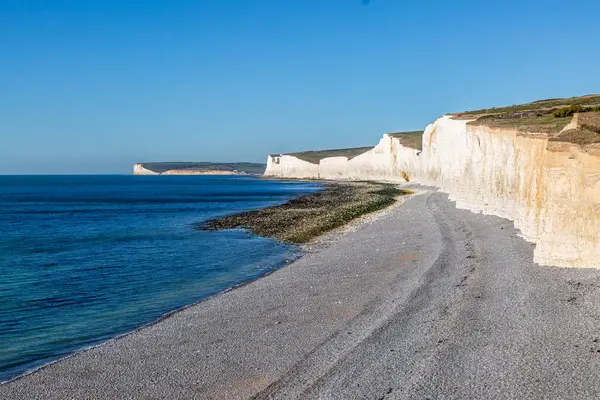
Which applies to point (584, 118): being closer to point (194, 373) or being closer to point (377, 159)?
point (194, 373)

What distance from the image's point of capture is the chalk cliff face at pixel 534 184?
488 inches

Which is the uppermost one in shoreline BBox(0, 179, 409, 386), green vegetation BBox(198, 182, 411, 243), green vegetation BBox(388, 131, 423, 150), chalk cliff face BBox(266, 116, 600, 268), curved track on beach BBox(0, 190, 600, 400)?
green vegetation BBox(388, 131, 423, 150)

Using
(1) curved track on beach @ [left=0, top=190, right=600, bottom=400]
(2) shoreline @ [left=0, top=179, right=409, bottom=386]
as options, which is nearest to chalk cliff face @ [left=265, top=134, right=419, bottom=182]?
(2) shoreline @ [left=0, top=179, right=409, bottom=386]

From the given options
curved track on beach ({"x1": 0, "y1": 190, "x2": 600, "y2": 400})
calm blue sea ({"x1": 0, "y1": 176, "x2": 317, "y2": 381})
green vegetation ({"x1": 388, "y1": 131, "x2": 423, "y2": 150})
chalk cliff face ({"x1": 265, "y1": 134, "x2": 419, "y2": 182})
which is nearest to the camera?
curved track on beach ({"x1": 0, "y1": 190, "x2": 600, "y2": 400})

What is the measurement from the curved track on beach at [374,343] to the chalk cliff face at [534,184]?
70cm

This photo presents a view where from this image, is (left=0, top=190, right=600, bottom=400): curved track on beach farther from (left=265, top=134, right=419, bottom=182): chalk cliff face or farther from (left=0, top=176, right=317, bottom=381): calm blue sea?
(left=265, top=134, right=419, bottom=182): chalk cliff face

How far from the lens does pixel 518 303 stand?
1095 centimetres

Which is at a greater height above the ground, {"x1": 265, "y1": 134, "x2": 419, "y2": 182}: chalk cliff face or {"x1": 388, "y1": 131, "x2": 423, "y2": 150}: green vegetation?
{"x1": 388, "y1": 131, "x2": 423, "y2": 150}: green vegetation

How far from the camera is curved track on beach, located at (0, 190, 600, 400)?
25.6 feet

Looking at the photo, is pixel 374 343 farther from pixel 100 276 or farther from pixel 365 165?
pixel 365 165

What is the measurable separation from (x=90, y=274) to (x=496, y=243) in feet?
45.0

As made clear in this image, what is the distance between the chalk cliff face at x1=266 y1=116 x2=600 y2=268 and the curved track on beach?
70cm

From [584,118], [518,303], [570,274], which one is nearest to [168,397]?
[518,303]

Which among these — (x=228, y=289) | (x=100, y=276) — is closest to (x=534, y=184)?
(x=228, y=289)
